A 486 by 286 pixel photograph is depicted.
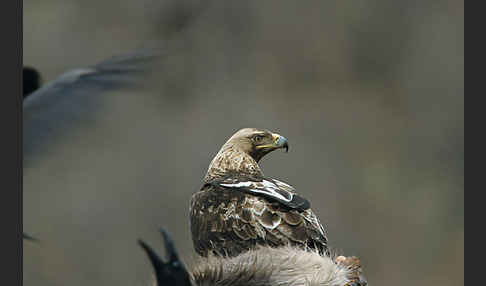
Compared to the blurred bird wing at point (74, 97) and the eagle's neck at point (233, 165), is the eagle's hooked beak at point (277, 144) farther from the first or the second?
the blurred bird wing at point (74, 97)

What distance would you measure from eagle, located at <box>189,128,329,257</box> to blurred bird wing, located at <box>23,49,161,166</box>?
352mm

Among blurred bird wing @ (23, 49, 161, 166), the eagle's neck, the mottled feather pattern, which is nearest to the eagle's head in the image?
the eagle's neck

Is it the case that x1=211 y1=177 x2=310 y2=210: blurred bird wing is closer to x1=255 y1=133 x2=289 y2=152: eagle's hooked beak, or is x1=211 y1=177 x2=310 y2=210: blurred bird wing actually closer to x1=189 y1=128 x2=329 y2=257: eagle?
x1=189 y1=128 x2=329 y2=257: eagle

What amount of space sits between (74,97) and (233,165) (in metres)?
0.46

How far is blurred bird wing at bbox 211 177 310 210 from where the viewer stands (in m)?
1.37

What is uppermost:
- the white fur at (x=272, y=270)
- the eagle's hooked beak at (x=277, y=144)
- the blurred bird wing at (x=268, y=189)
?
the eagle's hooked beak at (x=277, y=144)

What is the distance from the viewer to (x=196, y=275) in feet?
3.78

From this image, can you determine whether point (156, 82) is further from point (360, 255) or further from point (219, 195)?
point (219, 195)

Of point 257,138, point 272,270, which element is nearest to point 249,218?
point 272,270

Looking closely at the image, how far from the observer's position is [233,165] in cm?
159

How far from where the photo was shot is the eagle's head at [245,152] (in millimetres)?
1595

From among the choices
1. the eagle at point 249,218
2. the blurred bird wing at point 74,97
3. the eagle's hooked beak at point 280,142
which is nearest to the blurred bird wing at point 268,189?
the eagle at point 249,218

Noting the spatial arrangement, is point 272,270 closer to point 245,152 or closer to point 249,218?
point 249,218

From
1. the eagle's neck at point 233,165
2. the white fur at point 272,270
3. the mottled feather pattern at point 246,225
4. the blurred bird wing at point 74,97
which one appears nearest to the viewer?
the white fur at point 272,270
